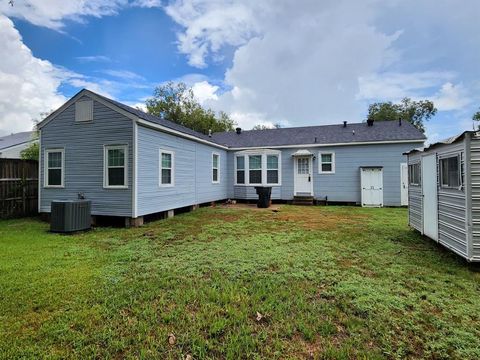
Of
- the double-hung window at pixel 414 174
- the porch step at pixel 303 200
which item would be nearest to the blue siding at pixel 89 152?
the double-hung window at pixel 414 174

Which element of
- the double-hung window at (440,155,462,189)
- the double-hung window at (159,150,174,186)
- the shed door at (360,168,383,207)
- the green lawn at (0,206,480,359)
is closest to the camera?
the green lawn at (0,206,480,359)

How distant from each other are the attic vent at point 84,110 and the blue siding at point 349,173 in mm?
8691

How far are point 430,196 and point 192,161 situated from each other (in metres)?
8.47

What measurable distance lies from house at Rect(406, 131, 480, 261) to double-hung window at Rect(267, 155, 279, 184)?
8.23 m

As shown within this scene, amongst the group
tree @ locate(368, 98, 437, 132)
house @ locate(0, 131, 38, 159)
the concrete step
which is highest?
tree @ locate(368, 98, 437, 132)

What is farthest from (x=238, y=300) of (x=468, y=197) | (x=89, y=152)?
(x=89, y=152)

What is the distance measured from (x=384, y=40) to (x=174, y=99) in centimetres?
2591

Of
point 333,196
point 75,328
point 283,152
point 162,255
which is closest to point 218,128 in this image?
point 283,152

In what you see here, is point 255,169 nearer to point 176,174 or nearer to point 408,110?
point 176,174

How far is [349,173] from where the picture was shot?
525 inches

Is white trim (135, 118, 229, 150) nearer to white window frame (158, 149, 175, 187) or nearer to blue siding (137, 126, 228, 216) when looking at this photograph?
blue siding (137, 126, 228, 216)

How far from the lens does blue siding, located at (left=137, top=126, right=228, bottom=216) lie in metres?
8.15

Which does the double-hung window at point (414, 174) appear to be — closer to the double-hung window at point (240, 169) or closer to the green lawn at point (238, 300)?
the green lawn at point (238, 300)

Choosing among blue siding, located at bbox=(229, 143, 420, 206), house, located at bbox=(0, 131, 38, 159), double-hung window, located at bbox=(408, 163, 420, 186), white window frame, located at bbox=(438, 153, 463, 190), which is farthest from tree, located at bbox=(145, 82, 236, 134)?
white window frame, located at bbox=(438, 153, 463, 190)
